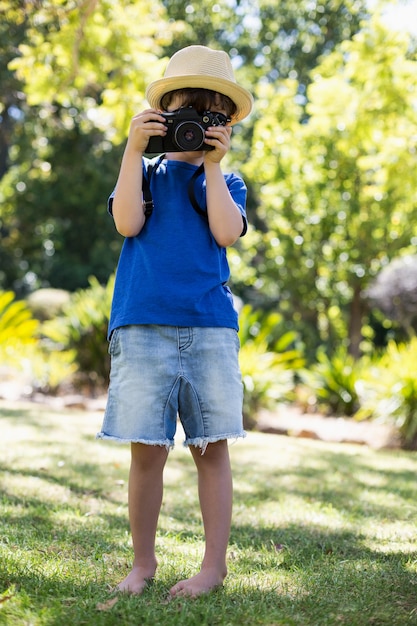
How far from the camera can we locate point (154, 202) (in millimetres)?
2338

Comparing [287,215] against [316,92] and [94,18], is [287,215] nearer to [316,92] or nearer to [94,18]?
[316,92]

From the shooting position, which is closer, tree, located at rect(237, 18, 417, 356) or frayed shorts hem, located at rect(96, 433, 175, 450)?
frayed shorts hem, located at rect(96, 433, 175, 450)

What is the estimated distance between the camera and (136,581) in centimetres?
222

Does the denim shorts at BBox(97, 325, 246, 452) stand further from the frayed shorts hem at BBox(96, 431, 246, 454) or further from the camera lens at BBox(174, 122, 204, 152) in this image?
the camera lens at BBox(174, 122, 204, 152)

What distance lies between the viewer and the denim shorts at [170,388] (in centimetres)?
221

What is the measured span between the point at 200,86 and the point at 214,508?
133cm

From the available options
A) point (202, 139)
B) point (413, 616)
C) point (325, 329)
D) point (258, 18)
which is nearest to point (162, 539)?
point (413, 616)

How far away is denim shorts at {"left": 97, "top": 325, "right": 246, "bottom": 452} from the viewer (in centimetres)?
221

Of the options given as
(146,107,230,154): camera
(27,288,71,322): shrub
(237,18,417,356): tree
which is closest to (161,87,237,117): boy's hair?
(146,107,230,154): camera

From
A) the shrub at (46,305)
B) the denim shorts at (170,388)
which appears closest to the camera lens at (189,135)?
the denim shorts at (170,388)

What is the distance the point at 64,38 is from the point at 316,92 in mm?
3293

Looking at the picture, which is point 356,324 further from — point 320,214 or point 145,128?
point 145,128

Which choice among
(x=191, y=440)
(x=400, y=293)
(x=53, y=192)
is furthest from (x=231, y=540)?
(x=53, y=192)

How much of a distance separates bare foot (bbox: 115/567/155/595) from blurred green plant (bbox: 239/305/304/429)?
529 centimetres
